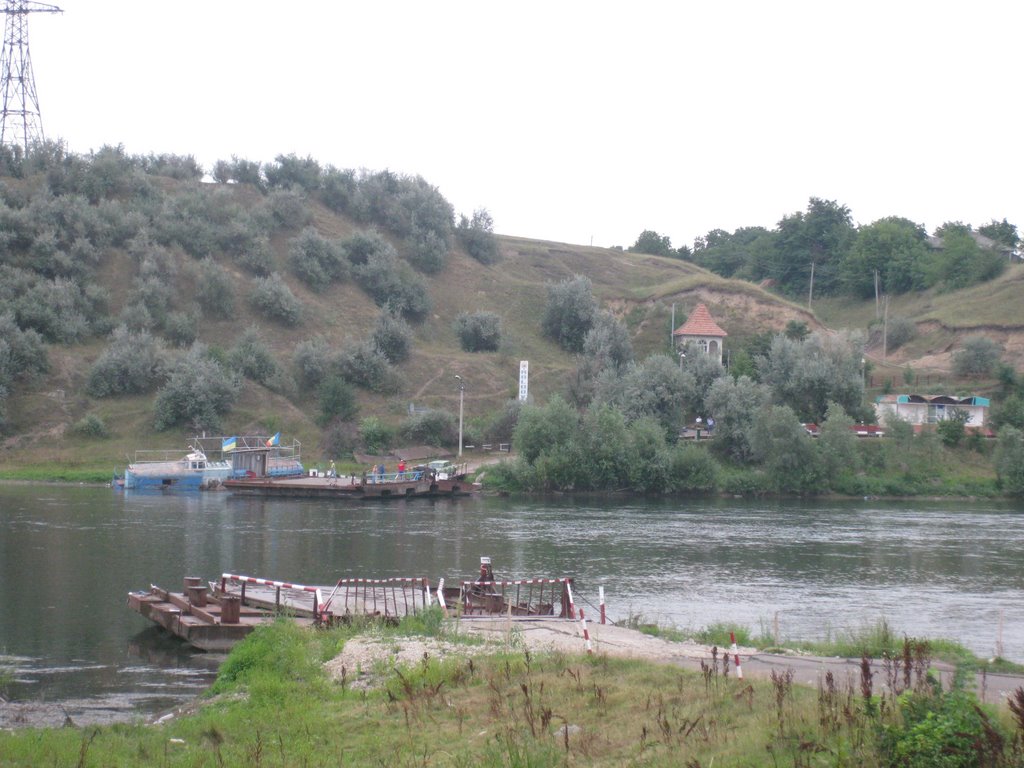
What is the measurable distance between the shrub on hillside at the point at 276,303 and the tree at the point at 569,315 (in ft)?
70.8

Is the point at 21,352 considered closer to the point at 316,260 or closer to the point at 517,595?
the point at 316,260

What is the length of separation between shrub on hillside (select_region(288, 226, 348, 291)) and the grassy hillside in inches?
36.3

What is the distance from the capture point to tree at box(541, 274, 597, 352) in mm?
87062

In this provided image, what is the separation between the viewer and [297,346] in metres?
75.0

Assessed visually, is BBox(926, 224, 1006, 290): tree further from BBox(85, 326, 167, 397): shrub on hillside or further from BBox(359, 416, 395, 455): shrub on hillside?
BBox(85, 326, 167, 397): shrub on hillside

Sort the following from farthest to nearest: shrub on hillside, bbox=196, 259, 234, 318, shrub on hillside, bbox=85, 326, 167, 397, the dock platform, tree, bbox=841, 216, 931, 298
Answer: tree, bbox=841, 216, 931, 298
shrub on hillside, bbox=196, 259, 234, 318
shrub on hillside, bbox=85, 326, 167, 397
the dock platform

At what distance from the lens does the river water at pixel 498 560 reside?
2003 centimetres

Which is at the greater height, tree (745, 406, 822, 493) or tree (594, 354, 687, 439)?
tree (594, 354, 687, 439)

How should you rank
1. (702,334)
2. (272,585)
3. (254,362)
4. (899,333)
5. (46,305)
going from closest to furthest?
(272,585) < (46,305) < (254,362) < (702,334) < (899,333)

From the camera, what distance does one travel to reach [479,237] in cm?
10219

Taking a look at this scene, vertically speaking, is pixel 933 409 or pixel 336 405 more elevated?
pixel 336 405

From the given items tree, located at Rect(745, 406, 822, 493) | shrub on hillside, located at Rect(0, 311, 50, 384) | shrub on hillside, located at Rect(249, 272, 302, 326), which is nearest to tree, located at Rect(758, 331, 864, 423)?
tree, located at Rect(745, 406, 822, 493)

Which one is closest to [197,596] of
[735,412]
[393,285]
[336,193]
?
[735,412]

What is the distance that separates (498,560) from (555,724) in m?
22.1
